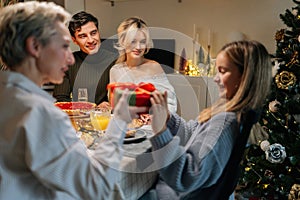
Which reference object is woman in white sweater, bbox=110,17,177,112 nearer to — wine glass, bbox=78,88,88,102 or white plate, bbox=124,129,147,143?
white plate, bbox=124,129,147,143

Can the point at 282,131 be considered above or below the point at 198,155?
below

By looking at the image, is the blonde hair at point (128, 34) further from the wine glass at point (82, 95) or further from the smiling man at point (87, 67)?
the wine glass at point (82, 95)

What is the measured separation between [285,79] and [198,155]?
3.65ft

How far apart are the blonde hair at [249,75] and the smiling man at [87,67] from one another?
78 centimetres

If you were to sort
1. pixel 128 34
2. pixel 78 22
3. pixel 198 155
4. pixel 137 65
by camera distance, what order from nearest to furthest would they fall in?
pixel 198 155, pixel 137 65, pixel 128 34, pixel 78 22

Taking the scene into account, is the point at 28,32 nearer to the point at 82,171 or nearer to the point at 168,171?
the point at 82,171

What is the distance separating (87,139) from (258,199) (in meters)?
1.27

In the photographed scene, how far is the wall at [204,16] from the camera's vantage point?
277cm

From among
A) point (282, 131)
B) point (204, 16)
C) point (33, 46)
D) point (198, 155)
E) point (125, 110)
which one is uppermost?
point (204, 16)

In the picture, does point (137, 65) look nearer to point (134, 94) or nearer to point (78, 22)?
point (134, 94)

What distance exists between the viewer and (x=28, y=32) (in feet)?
2.31

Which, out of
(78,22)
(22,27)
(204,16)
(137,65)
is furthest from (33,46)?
(204,16)

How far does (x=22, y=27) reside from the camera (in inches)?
27.7

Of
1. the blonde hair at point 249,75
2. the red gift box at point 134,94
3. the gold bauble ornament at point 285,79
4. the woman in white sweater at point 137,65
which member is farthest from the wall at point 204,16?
the red gift box at point 134,94
